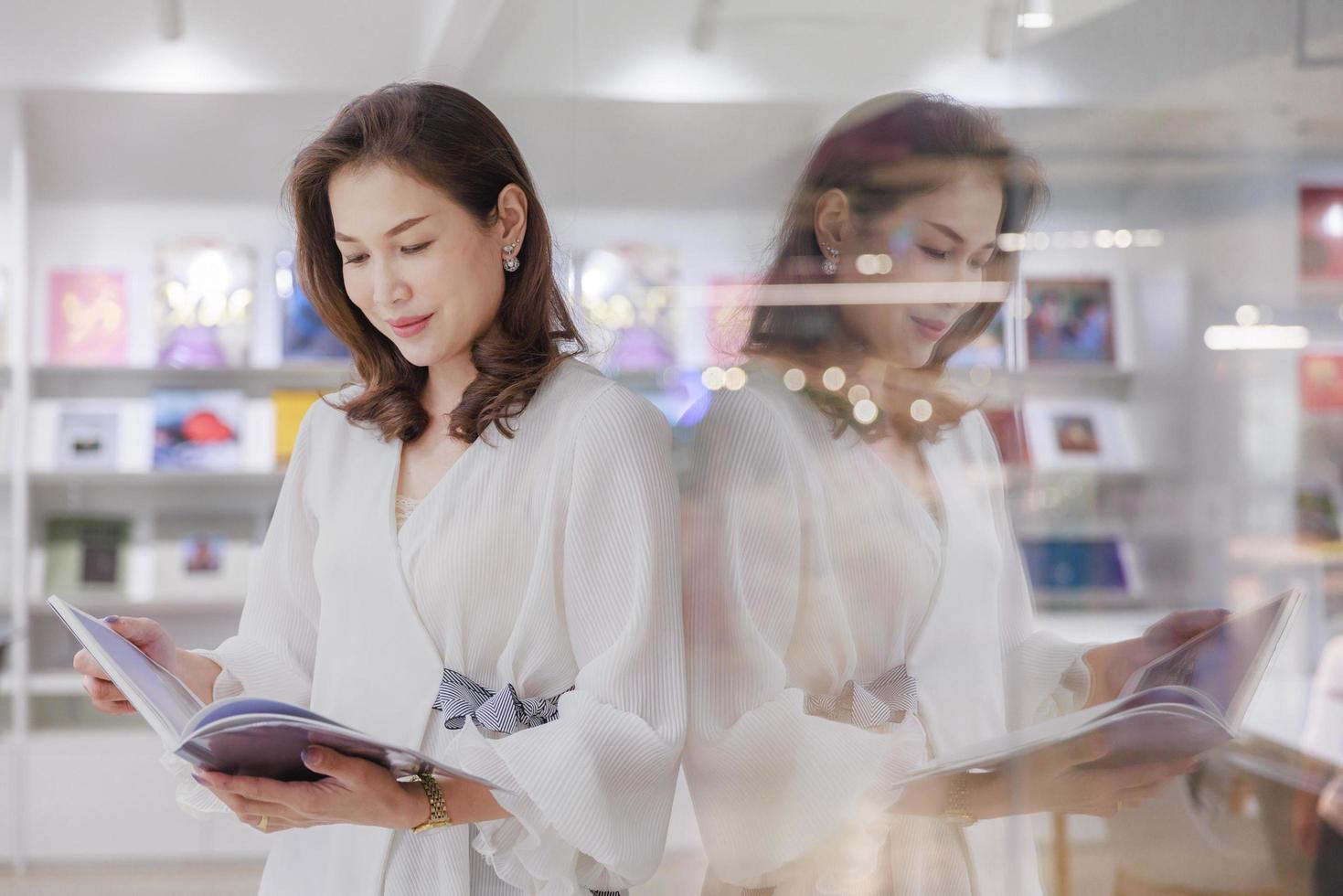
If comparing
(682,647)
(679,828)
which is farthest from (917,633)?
(679,828)

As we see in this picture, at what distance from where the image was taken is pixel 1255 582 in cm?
73

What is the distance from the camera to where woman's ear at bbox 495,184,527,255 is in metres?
1.10

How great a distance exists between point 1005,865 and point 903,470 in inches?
13.3

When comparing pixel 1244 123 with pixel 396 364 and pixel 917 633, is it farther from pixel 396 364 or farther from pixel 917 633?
pixel 396 364

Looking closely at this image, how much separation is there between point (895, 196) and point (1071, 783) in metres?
0.49

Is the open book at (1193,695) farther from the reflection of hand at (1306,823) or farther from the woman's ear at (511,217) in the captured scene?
the woman's ear at (511,217)

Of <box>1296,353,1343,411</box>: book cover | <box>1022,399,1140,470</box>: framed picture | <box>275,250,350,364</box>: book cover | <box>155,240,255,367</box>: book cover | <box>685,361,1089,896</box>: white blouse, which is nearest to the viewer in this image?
<box>1296,353,1343,411</box>: book cover

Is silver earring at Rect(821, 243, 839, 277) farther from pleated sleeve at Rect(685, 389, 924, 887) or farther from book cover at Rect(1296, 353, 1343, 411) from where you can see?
book cover at Rect(1296, 353, 1343, 411)

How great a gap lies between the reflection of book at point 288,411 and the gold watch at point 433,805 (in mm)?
1031

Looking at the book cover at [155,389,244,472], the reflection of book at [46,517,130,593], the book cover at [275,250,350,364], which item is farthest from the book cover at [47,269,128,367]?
the book cover at [275,250,350,364]

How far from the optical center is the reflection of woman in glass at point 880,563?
870 millimetres

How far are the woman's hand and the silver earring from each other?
0.58m

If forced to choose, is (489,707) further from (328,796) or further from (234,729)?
(234,729)

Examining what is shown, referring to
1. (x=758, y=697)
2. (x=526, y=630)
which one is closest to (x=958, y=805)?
(x=758, y=697)
